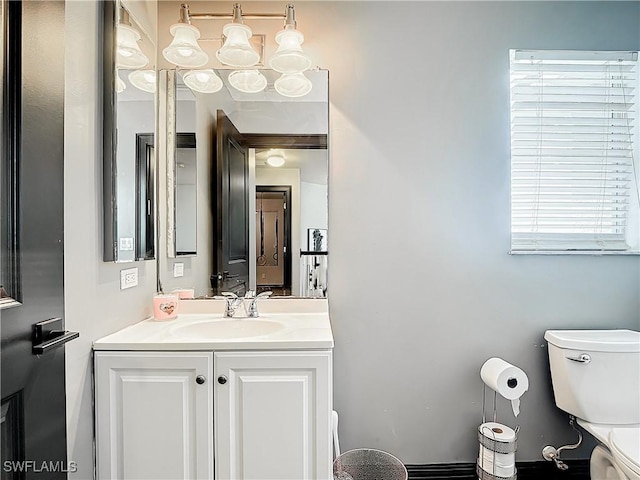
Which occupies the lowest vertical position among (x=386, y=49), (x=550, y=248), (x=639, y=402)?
(x=639, y=402)

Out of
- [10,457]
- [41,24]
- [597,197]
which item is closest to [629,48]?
[597,197]

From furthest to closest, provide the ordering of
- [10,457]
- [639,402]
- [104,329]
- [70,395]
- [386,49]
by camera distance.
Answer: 1. [386,49]
2. [639,402]
3. [104,329]
4. [70,395]
5. [10,457]

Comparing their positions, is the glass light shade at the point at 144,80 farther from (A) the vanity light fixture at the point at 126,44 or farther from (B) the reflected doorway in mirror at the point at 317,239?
(B) the reflected doorway in mirror at the point at 317,239

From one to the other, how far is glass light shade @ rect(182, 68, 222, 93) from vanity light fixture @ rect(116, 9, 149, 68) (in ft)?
0.94

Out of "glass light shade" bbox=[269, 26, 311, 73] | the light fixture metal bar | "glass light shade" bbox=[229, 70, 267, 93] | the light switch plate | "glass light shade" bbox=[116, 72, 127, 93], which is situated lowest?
the light switch plate

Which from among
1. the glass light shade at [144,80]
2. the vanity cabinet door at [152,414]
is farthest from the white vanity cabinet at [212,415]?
the glass light shade at [144,80]

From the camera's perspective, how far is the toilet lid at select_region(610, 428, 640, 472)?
1335mm

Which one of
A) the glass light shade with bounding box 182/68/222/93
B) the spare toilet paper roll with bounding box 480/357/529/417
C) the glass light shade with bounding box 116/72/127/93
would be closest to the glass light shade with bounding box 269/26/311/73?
the glass light shade with bounding box 182/68/222/93

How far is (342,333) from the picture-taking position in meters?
1.82

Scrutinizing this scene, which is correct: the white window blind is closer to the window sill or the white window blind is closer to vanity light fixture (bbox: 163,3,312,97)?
the window sill

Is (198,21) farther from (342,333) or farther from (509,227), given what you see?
(509,227)

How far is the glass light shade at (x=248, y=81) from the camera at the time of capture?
1.79m

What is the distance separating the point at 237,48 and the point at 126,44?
0.45 metres

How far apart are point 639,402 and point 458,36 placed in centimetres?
184
